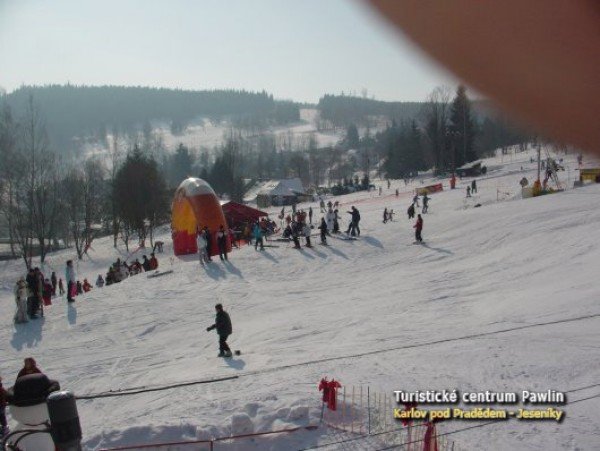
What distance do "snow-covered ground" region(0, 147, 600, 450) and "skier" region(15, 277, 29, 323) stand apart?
0.33 metres

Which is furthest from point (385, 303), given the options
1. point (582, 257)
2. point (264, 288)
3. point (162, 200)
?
point (162, 200)

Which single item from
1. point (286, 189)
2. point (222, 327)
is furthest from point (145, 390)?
point (286, 189)

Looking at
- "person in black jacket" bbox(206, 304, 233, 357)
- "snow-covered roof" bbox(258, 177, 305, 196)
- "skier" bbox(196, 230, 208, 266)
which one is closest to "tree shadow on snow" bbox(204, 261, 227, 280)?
"skier" bbox(196, 230, 208, 266)

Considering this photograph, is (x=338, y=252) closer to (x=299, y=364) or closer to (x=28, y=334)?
(x=28, y=334)

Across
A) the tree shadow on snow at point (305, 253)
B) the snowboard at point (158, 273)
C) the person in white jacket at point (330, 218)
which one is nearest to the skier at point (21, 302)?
the snowboard at point (158, 273)

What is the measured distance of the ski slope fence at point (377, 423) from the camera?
5809 millimetres

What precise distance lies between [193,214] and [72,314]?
950cm

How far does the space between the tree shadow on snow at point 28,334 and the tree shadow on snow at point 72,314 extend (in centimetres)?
71

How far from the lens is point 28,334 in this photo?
14.0 metres

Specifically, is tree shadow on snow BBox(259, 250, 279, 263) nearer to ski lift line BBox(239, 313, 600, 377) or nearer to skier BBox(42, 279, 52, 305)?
skier BBox(42, 279, 52, 305)

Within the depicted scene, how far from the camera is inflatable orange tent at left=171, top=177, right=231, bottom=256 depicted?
2394cm

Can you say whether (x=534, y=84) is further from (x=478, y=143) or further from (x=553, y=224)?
(x=478, y=143)

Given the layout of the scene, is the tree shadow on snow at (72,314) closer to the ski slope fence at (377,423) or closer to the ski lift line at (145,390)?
the ski lift line at (145,390)

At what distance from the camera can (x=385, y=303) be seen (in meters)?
13.6
